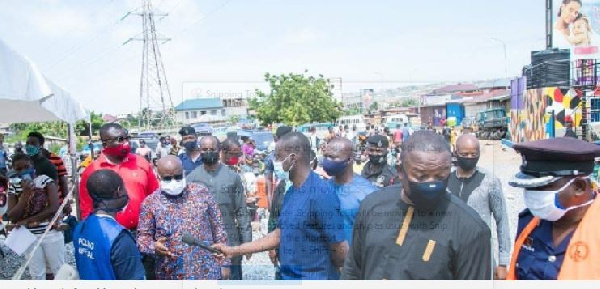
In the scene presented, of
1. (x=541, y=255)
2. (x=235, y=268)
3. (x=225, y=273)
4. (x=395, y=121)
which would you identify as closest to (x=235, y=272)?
(x=235, y=268)

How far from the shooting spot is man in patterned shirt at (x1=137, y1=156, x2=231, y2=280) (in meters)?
3.27

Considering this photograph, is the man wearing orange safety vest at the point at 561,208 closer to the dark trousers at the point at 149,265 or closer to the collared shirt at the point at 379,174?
the collared shirt at the point at 379,174

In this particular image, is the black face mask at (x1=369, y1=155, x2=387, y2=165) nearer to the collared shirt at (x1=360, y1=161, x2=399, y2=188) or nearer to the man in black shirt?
the collared shirt at (x1=360, y1=161, x2=399, y2=188)

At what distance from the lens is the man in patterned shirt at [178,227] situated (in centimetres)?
327

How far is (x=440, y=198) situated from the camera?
7.19 ft

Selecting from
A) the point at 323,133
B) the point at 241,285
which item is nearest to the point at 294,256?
the point at 241,285

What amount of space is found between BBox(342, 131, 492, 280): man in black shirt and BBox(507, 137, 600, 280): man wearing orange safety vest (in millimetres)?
248

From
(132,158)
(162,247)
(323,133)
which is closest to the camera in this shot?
(162,247)

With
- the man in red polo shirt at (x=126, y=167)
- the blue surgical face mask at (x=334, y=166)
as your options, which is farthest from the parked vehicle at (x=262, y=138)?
the blue surgical face mask at (x=334, y=166)

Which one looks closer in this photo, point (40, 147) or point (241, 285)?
point (241, 285)

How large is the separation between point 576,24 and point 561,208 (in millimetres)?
23150

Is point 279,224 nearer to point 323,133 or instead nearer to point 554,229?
point 554,229

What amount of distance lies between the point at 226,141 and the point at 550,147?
3675 mm

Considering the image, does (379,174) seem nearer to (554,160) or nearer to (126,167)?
(126,167)
